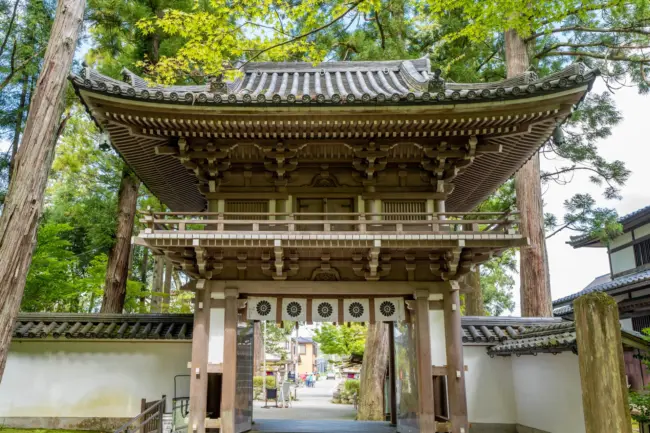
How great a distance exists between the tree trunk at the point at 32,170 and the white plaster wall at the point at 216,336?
9.17 ft

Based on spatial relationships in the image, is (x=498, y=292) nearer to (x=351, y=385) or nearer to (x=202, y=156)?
(x=351, y=385)

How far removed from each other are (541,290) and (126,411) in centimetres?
974

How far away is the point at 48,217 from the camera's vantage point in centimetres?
1599

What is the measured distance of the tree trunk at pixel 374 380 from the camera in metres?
12.6

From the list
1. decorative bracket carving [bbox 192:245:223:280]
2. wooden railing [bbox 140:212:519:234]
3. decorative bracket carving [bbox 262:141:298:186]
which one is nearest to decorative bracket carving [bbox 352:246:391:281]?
wooden railing [bbox 140:212:519:234]

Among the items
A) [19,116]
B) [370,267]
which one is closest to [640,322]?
[370,267]

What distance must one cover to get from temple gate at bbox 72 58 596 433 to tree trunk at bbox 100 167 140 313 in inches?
165

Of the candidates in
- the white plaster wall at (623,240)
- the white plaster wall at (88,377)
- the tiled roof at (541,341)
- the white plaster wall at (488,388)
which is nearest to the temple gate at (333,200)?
the tiled roof at (541,341)

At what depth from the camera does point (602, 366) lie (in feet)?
10.2

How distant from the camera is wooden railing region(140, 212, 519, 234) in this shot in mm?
7004

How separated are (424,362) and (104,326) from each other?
669 cm

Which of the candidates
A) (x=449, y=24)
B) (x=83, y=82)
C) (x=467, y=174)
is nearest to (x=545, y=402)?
(x=467, y=174)

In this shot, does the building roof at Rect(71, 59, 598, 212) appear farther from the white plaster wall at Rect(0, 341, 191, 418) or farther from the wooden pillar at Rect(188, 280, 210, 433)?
the white plaster wall at Rect(0, 341, 191, 418)

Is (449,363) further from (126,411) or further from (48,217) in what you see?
(48,217)
